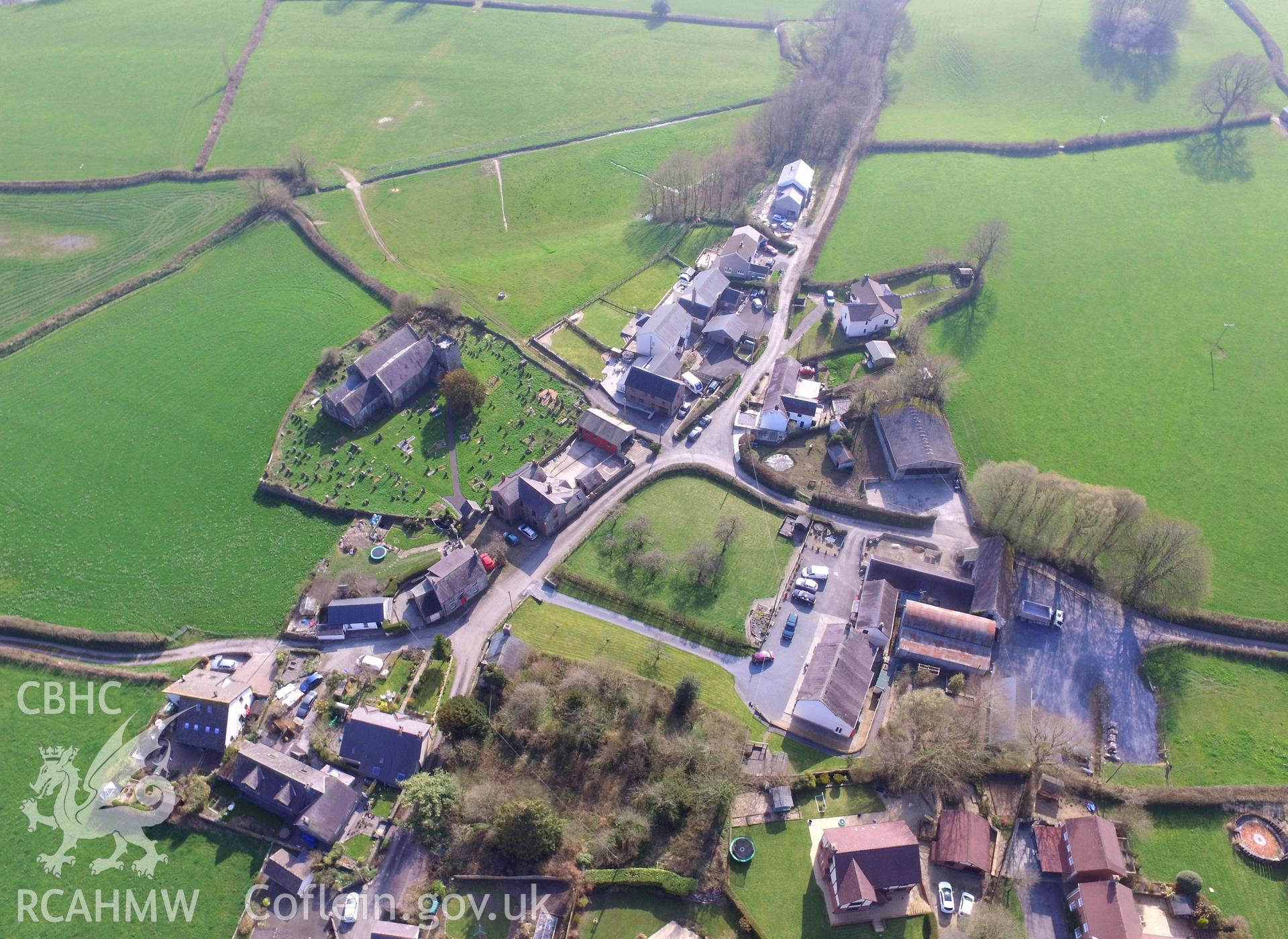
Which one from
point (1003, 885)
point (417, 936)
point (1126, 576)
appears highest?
point (1126, 576)

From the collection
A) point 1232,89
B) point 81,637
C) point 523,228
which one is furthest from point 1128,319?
point 81,637

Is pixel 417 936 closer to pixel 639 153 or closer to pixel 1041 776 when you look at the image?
pixel 1041 776

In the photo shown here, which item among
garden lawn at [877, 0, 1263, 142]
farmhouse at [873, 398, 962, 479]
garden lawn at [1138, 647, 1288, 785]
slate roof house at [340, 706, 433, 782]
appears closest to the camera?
slate roof house at [340, 706, 433, 782]

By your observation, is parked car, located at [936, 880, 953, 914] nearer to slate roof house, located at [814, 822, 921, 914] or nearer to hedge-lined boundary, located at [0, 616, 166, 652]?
slate roof house, located at [814, 822, 921, 914]

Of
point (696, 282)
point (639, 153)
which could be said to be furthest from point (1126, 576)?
point (639, 153)

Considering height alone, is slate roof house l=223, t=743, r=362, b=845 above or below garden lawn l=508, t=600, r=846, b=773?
below

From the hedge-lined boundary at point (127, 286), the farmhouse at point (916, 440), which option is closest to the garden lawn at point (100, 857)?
the hedge-lined boundary at point (127, 286)

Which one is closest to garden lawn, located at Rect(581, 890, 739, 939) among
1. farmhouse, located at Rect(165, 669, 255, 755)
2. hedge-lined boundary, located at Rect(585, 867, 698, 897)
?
hedge-lined boundary, located at Rect(585, 867, 698, 897)
